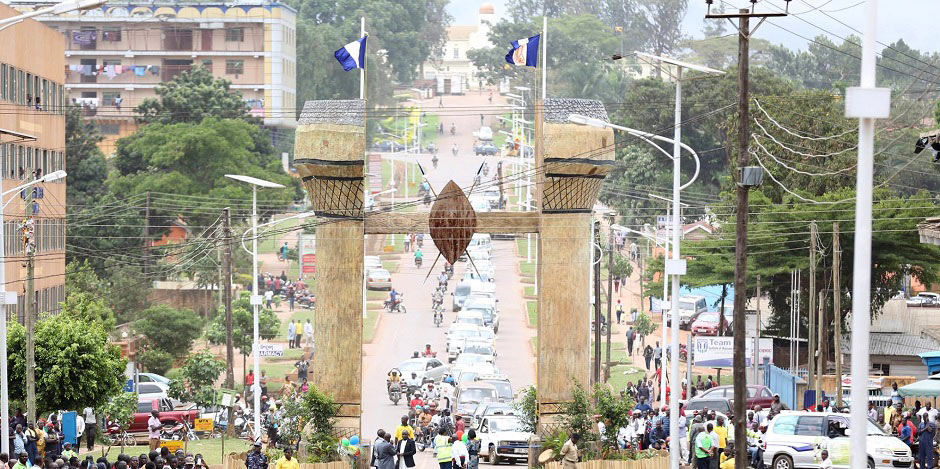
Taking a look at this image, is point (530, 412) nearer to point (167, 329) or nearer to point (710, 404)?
point (710, 404)

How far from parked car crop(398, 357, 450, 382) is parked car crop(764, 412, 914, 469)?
25890mm

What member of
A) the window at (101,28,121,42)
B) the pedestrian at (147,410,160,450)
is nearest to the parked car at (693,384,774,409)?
the pedestrian at (147,410,160,450)

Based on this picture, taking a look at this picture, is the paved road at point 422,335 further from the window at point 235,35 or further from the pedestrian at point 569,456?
the window at point 235,35

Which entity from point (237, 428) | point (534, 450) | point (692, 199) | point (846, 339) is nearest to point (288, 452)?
point (534, 450)

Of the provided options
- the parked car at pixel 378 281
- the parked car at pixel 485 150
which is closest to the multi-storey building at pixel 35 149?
the parked car at pixel 378 281

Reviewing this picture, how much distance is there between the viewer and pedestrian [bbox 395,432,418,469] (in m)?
31.3

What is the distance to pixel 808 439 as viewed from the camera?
33062mm

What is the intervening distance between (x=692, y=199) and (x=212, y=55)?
47193mm

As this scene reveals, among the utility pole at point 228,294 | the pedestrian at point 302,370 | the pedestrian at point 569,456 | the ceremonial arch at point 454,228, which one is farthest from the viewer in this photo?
the pedestrian at point 302,370

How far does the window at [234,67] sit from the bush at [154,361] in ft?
225

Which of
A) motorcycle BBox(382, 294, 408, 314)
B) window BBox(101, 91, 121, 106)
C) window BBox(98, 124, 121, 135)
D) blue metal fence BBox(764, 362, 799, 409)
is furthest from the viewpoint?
window BBox(101, 91, 121, 106)

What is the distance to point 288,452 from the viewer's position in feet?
93.9

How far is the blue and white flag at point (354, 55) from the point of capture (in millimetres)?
35906

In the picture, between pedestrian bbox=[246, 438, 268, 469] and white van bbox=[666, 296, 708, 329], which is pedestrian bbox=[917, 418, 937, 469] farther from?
white van bbox=[666, 296, 708, 329]
